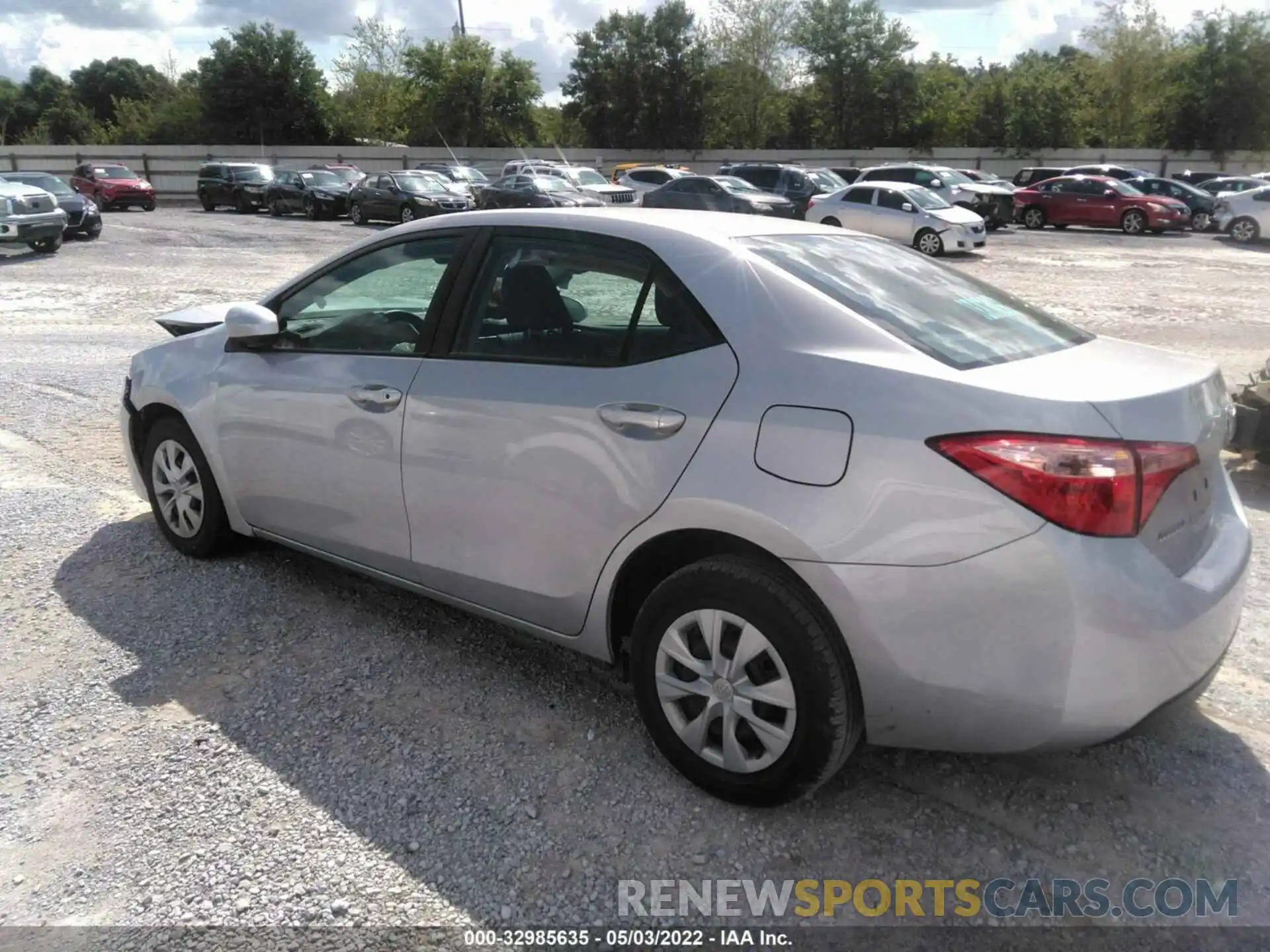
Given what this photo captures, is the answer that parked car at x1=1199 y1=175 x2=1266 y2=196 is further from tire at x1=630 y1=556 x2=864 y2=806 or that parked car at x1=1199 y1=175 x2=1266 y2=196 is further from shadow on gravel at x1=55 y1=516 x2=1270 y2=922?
tire at x1=630 y1=556 x2=864 y2=806

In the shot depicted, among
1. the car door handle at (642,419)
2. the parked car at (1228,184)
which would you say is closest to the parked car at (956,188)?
the parked car at (1228,184)

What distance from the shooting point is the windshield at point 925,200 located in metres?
22.2

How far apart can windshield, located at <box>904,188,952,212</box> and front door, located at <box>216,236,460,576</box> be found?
19908 millimetres

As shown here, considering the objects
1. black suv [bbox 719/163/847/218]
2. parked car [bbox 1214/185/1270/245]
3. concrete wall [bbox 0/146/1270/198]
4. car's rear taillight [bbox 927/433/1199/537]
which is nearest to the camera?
car's rear taillight [bbox 927/433/1199/537]

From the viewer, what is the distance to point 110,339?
11.3 metres

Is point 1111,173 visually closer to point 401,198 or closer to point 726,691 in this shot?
point 401,198

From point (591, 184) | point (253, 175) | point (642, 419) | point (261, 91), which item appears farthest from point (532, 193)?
point (261, 91)

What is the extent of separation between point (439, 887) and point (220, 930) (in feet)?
1.78

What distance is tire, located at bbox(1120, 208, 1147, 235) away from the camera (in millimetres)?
27797

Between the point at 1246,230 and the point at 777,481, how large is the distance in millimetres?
27801

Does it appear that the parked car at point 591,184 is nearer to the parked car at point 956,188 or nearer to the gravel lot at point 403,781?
the parked car at point 956,188

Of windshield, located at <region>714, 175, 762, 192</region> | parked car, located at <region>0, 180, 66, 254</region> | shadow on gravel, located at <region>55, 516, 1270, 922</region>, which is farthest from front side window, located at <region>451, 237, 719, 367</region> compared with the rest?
windshield, located at <region>714, 175, 762, 192</region>

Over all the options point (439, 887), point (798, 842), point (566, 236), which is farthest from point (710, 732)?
point (566, 236)

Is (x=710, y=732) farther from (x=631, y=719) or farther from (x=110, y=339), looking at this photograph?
(x=110, y=339)
